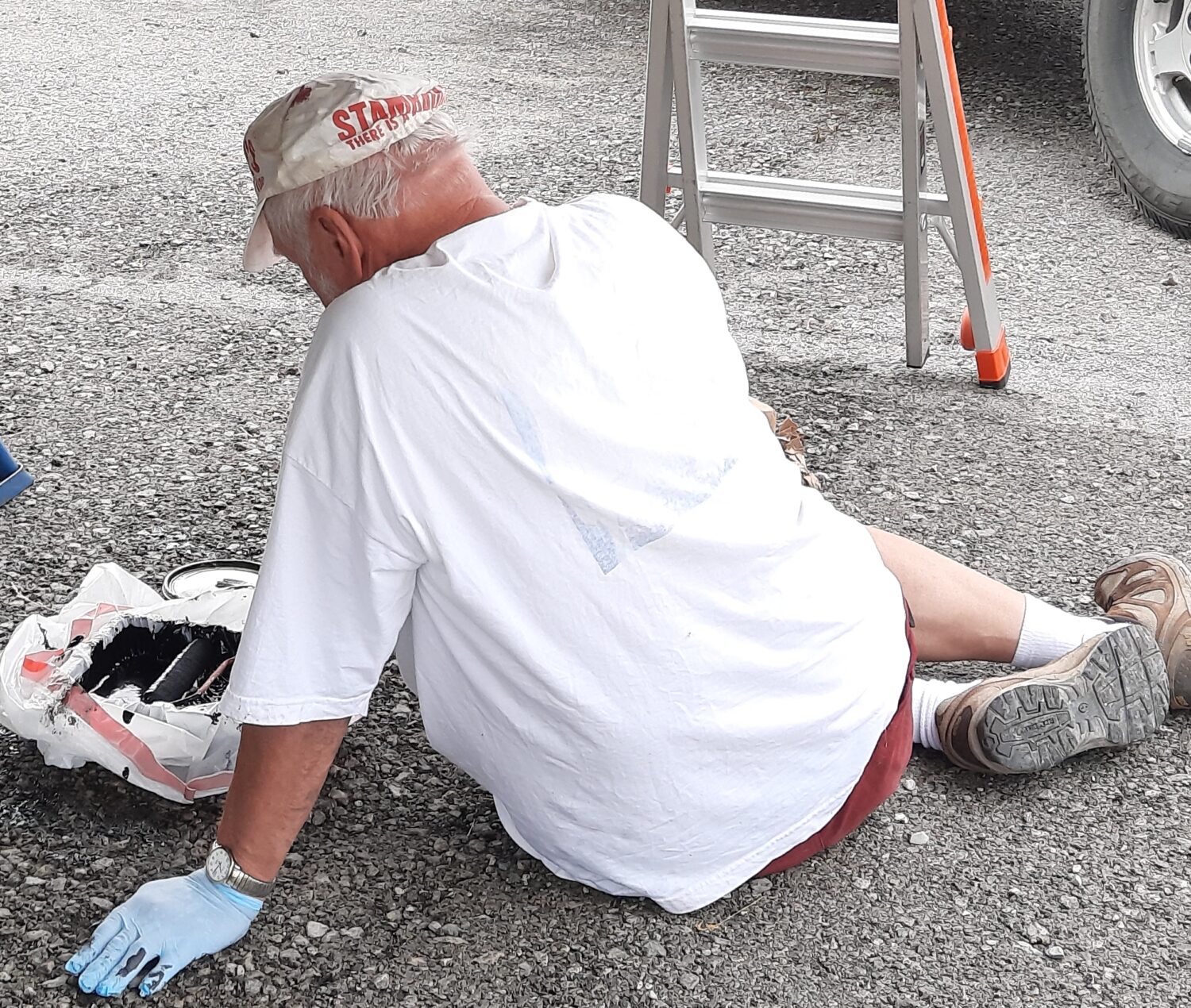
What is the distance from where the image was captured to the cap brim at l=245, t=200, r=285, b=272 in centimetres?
163

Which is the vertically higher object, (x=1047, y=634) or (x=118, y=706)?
(x=118, y=706)

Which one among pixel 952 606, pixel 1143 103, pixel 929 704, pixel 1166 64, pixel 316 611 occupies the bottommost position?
pixel 929 704

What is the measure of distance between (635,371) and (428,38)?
4.94 meters

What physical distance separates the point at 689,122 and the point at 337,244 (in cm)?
169

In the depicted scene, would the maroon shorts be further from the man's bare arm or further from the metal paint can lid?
the metal paint can lid

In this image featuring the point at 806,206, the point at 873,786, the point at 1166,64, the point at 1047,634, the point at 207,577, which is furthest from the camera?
the point at 1166,64

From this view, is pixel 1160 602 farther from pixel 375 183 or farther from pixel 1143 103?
pixel 1143 103

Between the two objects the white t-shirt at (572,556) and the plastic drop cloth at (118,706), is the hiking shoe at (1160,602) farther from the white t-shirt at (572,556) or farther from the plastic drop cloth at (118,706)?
the plastic drop cloth at (118,706)

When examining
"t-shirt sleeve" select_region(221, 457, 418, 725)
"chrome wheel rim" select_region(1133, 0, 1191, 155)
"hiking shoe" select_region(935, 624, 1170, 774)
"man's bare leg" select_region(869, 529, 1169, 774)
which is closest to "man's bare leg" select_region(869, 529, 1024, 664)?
"man's bare leg" select_region(869, 529, 1169, 774)

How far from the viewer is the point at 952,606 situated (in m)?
2.17

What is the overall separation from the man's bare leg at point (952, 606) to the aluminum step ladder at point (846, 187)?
1.13 meters

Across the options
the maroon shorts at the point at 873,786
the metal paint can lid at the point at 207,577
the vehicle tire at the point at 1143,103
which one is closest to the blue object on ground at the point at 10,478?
the metal paint can lid at the point at 207,577

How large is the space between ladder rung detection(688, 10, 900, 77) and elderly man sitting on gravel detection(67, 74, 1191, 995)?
1424mm

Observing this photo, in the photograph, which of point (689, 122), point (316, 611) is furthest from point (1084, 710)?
point (689, 122)
